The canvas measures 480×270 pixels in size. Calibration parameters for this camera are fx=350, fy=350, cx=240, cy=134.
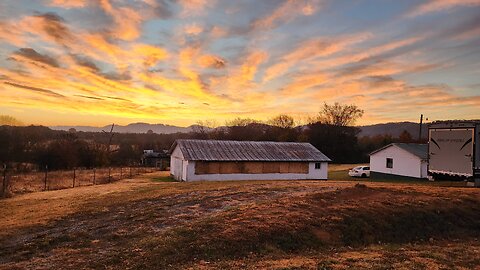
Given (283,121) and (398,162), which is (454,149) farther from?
(283,121)

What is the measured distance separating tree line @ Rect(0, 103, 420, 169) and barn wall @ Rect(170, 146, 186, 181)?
25.1 metres

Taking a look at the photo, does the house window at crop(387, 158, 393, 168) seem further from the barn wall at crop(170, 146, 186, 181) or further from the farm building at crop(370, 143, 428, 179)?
the barn wall at crop(170, 146, 186, 181)

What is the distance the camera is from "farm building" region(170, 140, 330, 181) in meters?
39.7

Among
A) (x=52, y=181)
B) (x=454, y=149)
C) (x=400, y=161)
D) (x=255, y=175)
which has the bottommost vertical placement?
(x=52, y=181)

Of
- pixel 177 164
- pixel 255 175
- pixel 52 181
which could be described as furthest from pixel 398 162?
pixel 52 181

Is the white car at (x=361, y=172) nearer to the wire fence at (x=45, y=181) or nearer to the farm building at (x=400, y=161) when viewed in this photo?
the farm building at (x=400, y=161)

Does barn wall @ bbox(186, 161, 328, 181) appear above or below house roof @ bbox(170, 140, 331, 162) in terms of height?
below

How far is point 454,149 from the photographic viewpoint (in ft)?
77.7

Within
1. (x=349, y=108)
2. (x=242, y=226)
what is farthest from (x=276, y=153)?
(x=349, y=108)

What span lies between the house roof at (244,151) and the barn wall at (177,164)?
0.94 meters

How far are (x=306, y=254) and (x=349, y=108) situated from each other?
291 feet

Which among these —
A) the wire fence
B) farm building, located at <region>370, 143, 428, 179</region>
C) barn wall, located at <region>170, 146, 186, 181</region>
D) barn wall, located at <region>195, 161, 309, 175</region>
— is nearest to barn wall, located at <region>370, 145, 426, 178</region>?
farm building, located at <region>370, 143, 428, 179</region>

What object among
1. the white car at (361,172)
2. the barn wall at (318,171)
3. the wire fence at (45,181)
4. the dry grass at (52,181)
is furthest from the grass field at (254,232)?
the barn wall at (318,171)

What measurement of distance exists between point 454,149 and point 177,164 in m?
30.1
